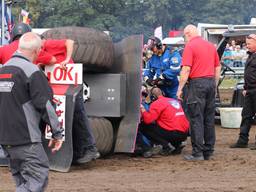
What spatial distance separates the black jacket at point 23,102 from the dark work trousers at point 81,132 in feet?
9.73

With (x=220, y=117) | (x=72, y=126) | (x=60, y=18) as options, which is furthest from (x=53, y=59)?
(x=60, y=18)

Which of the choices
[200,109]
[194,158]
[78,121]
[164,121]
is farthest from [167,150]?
[78,121]

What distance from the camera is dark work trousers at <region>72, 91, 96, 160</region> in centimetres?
785

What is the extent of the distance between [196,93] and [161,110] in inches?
23.8

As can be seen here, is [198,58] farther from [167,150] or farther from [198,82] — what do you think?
[167,150]

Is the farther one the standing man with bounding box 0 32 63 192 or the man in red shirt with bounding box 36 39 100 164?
the man in red shirt with bounding box 36 39 100 164

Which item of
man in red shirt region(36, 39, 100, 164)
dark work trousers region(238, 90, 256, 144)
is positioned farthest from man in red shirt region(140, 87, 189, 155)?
dark work trousers region(238, 90, 256, 144)

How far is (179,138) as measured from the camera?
9.12 metres

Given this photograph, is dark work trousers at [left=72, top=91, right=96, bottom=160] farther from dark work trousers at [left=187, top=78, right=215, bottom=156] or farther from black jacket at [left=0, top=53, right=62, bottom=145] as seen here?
black jacket at [left=0, top=53, right=62, bottom=145]

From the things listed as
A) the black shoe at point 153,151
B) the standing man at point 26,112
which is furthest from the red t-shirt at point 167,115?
the standing man at point 26,112

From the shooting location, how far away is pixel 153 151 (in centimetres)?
917

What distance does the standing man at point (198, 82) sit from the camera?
8.55m

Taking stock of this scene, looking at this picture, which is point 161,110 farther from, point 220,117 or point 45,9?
point 45,9

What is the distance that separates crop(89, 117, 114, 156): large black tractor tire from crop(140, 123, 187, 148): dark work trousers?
0.59 metres
